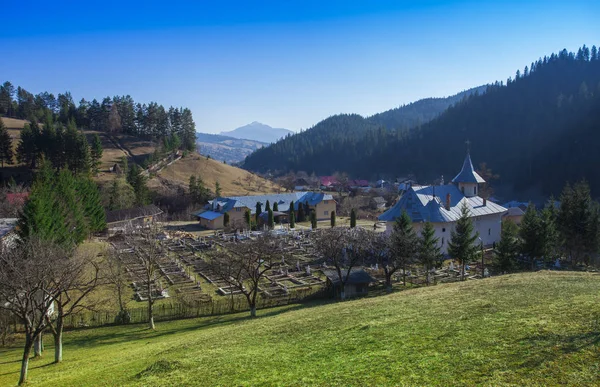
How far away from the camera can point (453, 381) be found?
8633mm

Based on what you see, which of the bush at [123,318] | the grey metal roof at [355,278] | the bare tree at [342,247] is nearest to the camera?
the bush at [123,318]

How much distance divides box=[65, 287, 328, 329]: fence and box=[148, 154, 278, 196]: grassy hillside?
186 ft

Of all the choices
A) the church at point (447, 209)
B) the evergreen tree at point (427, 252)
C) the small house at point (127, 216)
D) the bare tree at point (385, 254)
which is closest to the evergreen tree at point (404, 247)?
the bare tree at point (385, 254)

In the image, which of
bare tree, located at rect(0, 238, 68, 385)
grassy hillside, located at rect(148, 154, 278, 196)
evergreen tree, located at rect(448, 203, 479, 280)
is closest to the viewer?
bare tree, located at rect(0, 238, 68, 385)

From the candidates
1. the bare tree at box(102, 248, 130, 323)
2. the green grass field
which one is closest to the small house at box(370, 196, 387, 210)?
the bare tree at box(102, 248, 130, 323)

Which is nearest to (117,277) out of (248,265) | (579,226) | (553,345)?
(248,265)

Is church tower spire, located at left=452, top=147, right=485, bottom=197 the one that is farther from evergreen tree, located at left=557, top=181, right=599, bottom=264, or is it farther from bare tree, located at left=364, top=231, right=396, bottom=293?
bare tree, located at left=364, top=231, right=396, bottom=293

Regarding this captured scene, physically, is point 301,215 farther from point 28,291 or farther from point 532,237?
point 28,291

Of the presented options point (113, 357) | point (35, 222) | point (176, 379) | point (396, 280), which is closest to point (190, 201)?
point (35, 222)

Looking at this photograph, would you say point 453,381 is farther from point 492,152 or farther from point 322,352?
point 492,152

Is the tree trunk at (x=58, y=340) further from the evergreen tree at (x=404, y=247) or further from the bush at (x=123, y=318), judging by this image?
the evergreen tree at (x=404, y=247)

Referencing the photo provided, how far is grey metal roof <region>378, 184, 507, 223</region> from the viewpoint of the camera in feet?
129

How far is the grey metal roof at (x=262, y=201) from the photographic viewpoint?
6679 centimetres

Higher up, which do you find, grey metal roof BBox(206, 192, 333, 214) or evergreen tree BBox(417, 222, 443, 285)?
grey metal roof BBox(206, 192, 333, 214)
